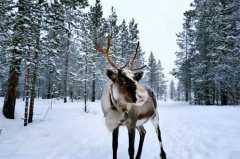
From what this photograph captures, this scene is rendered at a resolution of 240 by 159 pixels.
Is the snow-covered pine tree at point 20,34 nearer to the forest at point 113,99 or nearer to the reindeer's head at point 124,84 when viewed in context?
the forest at point 113,99

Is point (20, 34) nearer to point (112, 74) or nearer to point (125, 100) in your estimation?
point (112, 74)

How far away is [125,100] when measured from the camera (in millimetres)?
3564

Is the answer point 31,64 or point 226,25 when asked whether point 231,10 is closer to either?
point 226,25

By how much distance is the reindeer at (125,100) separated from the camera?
344 cm

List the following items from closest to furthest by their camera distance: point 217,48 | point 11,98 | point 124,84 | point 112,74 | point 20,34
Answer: point 124,84 → point 112,74 → point 20,34 → point 11,98 → point 217,48

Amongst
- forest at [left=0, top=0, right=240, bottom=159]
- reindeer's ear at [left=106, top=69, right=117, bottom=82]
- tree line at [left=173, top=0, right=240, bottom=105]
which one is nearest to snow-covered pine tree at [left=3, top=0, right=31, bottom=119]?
forest at [left=0, top=0, right=240, bottom=159]

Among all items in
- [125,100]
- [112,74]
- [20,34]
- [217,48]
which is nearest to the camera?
[125,100]

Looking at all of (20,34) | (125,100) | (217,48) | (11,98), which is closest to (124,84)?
(125,100)

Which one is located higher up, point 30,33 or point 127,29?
point 127,29

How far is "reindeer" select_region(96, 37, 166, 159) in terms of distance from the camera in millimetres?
3436

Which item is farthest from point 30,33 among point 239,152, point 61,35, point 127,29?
point 127,29

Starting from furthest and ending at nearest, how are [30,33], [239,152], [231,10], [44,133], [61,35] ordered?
1. [231,10]
2. [61,35]
3. [30,33]
4. [44,133]
5. [239,152]

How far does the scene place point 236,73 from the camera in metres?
22.5

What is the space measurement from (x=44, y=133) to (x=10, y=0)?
7.86 meters
